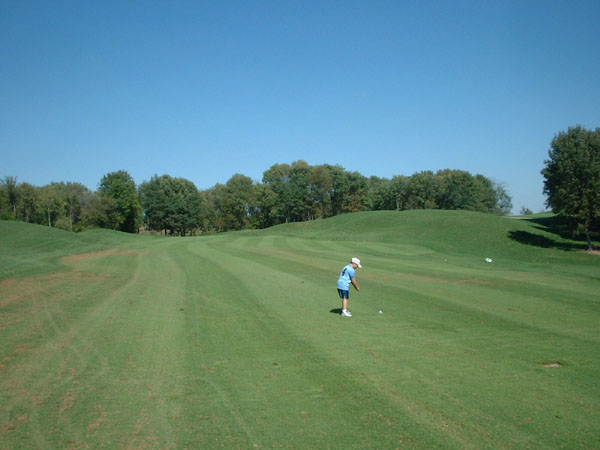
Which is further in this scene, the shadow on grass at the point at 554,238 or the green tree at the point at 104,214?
the green tree at the point at 104,214

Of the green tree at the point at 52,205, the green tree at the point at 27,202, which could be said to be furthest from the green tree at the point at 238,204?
the green tree at the point at 27,202

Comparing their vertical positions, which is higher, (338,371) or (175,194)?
(175,194)

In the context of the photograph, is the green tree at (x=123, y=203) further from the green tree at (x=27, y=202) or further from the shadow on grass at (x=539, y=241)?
the shadow on grass at (x=539, y=241)

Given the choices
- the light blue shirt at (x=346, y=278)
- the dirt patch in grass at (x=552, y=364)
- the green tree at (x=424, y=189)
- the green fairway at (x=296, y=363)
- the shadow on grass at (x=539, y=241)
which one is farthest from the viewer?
the green tree at (x=424, y=189)

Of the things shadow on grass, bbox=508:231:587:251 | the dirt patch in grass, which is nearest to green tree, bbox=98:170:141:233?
shadow on grass, bbox=508:231:587:251

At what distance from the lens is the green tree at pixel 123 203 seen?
88.9 meters

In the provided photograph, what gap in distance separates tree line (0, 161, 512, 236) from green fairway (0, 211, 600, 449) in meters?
74.8

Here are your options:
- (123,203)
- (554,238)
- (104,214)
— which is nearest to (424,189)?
(554,238)

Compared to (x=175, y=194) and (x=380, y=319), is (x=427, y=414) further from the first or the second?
(x=175, y=194)

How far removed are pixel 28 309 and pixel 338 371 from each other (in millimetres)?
11793

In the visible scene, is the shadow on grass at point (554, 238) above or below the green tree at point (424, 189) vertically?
below

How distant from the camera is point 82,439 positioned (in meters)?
6.03

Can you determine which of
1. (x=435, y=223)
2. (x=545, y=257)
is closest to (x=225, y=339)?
(x=545, y=257)

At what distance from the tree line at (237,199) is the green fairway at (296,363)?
74786 millimetres
